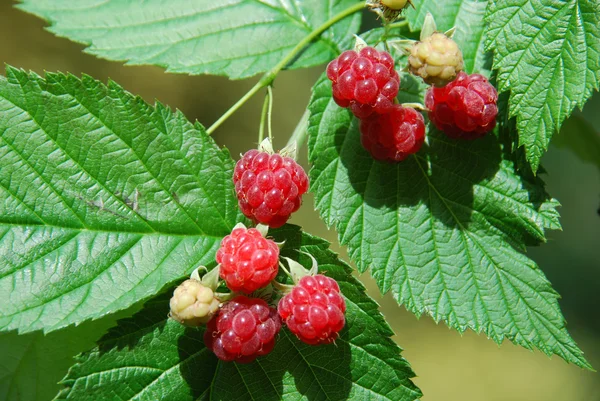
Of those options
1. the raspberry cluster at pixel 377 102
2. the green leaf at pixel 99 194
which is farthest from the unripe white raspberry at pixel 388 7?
the green leaf at pixel 99 194

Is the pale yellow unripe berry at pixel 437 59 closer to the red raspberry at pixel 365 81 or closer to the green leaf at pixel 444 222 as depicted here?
the red raspberry at pixel 365 81

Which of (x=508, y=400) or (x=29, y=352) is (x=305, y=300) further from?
(x=508, y=400)

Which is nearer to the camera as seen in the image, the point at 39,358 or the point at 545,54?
the point at 545,54

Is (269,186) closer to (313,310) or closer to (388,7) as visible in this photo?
(313,310)

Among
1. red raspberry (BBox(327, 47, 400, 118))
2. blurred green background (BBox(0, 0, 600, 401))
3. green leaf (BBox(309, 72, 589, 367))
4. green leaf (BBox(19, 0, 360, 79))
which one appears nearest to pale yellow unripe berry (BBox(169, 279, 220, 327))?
green leaf (BBox(309, 72, 589, 367))

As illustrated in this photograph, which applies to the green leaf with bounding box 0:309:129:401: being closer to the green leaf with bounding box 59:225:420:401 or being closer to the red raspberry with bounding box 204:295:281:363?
the green leaf with bounding box 59:225:420:401

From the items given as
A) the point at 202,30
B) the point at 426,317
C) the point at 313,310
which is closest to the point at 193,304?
the point at 313,310

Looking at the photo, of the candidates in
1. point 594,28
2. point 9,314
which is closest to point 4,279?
point 9,314
